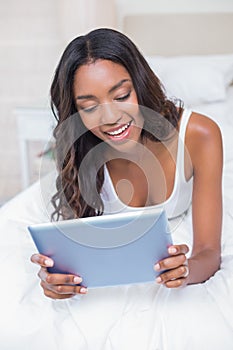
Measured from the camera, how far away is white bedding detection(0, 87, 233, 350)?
1.00 meters

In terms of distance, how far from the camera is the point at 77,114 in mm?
1231

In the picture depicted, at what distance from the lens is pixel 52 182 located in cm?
160

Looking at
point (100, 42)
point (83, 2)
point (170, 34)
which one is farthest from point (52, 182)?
point (170, 34)

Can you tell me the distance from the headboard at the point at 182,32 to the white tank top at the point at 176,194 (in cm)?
127

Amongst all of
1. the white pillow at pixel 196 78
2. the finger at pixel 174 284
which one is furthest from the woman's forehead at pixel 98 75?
the white pillow at pixel 196 78

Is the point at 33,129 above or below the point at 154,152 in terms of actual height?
below

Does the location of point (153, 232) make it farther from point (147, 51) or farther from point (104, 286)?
point (147, 51)

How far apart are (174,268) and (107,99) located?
403 mm

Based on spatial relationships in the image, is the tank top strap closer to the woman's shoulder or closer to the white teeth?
the woman's shoulder

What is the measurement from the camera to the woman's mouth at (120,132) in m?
1.19

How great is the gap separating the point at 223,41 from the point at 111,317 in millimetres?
1854

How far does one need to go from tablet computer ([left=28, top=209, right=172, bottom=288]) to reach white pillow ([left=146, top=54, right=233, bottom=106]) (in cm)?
138

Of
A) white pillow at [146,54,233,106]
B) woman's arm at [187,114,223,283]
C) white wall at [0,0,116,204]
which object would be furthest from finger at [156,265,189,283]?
white wall at [0,0,116,204]

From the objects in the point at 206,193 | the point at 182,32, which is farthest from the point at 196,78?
the point at 206,193
